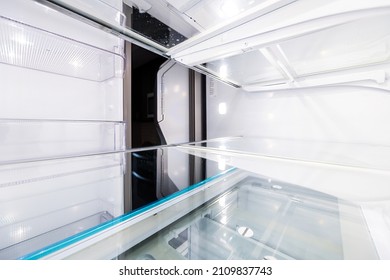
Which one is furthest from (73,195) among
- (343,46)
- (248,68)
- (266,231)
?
(343,46)

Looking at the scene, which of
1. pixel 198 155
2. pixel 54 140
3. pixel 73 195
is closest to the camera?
pixel 73 195

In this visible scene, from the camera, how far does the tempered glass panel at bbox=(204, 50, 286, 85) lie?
1031mm

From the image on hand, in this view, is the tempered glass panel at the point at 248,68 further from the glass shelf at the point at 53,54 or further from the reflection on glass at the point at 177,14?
the glass shelf at the point at 53,54

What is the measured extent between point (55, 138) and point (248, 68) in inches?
52.1

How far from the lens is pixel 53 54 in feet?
2.73

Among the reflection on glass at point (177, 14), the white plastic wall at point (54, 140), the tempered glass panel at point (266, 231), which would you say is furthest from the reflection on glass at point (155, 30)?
the tempered glass panel at point (266, 231)

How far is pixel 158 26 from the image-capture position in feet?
2.27

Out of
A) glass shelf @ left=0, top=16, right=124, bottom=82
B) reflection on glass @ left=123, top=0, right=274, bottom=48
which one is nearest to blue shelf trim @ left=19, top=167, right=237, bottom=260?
reflection on glass @ left=123, top=0, right=274, bottom=48

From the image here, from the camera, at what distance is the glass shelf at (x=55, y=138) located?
79cm

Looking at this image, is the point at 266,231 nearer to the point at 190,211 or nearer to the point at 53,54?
the point at 190,211

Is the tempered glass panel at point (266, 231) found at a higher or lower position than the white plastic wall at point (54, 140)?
lower

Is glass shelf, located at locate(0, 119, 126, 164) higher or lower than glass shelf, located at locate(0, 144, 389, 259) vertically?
higher

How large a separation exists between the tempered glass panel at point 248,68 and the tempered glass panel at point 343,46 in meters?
0.15

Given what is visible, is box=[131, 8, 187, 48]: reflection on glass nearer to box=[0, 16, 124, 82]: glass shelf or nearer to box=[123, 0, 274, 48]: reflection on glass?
box=[123, 0, 274, 48]: reflection on glass
